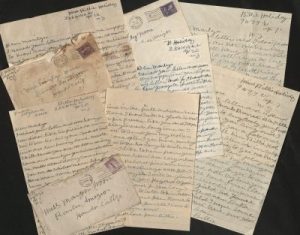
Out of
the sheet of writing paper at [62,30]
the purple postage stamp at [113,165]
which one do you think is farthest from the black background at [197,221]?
the purple postage stamp at [113,165]

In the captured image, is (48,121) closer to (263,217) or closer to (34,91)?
(34,91)

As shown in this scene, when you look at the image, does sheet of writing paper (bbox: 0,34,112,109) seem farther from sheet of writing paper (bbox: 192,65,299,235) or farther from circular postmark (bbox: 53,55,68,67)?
sheet of writing paper (bbox: 192,65,299,235)

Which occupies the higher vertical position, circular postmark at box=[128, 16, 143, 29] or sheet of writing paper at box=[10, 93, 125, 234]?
circular postmark at box=[128, 16, 143, 29]

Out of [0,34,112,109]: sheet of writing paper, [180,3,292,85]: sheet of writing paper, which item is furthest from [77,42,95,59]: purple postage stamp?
[180,3,292,85]: sheet of writing paper

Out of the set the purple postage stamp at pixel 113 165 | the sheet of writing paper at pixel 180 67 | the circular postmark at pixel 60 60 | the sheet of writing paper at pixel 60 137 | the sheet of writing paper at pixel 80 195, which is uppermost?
the circular postmark at pixel 60 60

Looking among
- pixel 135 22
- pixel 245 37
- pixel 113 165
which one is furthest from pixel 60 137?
pixel 245 37

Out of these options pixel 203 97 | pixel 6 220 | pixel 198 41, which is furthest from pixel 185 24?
pixel 6 220

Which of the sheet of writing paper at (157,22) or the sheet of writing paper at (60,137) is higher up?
the sheet of writing paper at (157,22)

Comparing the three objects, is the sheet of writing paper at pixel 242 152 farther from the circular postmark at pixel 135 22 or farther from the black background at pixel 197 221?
the circular postmark at pixel 135 22
